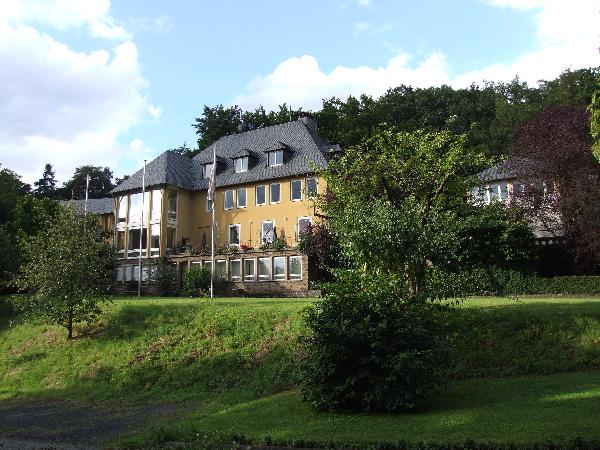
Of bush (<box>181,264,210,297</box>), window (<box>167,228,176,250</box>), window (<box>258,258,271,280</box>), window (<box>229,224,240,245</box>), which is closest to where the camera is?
bush (<box>181,264,210,297</box>)

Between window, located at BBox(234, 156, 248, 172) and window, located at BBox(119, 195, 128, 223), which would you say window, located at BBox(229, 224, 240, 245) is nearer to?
window, located at BBox(234, 156, 248, 172)

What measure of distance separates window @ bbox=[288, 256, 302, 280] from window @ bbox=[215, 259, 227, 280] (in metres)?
5.56

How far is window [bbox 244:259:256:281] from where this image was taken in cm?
4172

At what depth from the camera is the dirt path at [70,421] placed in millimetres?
12398

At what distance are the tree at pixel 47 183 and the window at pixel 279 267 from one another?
225ft

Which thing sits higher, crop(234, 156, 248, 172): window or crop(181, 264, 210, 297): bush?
crop(234, 156, 248, 172): window

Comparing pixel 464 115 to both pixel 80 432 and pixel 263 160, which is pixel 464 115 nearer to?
pixel 263 160

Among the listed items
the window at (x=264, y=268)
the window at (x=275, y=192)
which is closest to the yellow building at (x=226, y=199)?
the window at (x=275, y=192)

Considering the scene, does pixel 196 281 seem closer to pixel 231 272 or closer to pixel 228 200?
pixel 231 272

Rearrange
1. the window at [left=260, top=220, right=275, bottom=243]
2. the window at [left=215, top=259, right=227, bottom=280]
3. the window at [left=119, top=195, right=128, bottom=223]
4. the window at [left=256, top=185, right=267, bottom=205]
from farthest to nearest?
the window at [left=119, top=195, right=128, bottom=223] → the window at [left=256, top=185, right=267, bottom=205] → the window at [left=260, top=220, right=275, bottom=243] → the window at [left=215, top=259, right=227, bottom=280]

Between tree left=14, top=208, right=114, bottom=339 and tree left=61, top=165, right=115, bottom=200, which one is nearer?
tree left=14, top=208, right=114, bottom=339

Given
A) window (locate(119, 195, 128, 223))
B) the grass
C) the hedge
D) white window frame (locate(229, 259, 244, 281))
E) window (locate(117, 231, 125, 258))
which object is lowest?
the grass

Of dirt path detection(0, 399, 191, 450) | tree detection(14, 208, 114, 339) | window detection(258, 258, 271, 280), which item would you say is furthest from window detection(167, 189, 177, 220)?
dirt path detection(0, 399, 191, 450)

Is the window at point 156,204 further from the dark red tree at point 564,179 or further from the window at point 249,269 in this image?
the dark red tree at point 564,179
